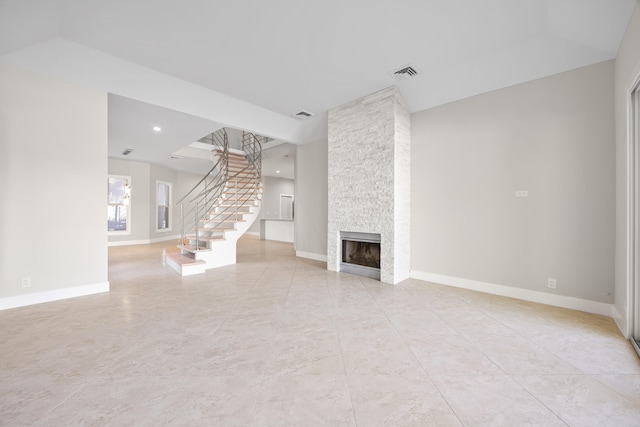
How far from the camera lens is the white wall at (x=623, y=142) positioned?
2.31 m

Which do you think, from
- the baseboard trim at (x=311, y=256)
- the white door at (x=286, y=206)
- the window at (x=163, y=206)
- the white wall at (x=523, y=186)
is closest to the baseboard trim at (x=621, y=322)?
the white wall at (x=523, y=186)

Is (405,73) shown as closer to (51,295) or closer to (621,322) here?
(621,322)

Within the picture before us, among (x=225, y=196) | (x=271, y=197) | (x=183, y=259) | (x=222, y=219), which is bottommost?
(x=183, y=259)

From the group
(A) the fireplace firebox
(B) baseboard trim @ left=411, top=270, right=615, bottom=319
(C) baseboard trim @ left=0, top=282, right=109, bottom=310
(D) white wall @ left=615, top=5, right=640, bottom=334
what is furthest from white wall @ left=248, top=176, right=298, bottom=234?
(D) white wall @ left=615, top=5, right=640, bottom=334

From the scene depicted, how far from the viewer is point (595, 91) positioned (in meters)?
3.03

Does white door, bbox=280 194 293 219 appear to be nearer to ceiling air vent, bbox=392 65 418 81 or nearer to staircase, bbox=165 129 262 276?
staircase, bbox=165 129 262 276

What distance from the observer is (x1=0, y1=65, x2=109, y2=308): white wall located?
3072mm

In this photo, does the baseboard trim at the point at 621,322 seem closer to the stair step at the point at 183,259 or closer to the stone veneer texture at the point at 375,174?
the stone veneer texture at the point at 375,174

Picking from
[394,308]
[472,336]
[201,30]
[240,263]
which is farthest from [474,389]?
[240,263]

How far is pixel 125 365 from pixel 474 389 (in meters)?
2.53

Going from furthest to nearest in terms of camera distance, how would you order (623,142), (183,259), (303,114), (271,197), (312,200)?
(271,197)
(312,200)
(303,114)
(183,259)
(623,142)

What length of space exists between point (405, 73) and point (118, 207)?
32.5ft

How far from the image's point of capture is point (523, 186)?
349cm

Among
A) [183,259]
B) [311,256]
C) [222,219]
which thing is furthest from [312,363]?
[222,219]
